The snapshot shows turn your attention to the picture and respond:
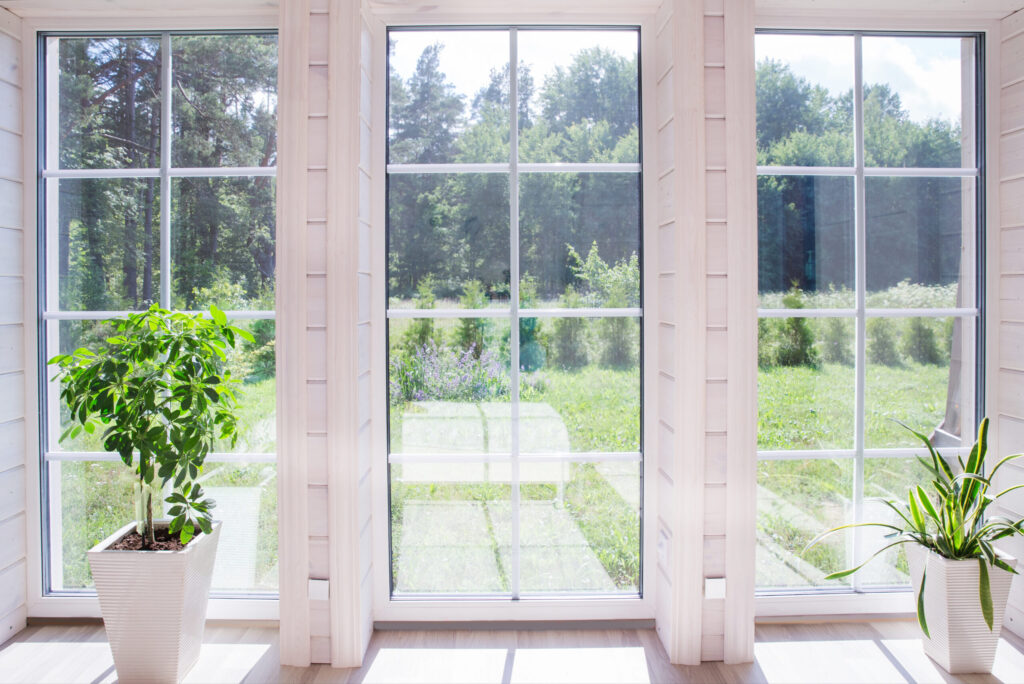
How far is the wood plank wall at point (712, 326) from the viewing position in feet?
5.82

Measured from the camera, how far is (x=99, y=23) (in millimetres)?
2002

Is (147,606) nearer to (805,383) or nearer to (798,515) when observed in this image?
(798,515)

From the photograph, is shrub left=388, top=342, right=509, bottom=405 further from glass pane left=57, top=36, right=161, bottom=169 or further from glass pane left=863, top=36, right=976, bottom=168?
glass pane left=863, top=36, right=976, bottom=168

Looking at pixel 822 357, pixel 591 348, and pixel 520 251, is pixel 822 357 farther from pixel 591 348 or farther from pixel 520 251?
pixel 520 251

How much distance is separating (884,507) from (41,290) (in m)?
3.03

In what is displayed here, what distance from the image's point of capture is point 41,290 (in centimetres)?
203

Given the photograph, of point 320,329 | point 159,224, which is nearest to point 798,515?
point 320,329

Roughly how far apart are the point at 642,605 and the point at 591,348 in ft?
2.96

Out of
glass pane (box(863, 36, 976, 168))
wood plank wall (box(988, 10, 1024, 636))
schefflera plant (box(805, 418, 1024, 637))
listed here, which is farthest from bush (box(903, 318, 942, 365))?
glass pane (box(863, 36, 976, 168))

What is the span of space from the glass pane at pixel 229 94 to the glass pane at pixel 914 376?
2.22 m

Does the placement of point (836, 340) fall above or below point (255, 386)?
above

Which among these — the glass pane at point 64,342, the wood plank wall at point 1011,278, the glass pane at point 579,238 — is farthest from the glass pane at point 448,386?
the wood plank wall at point 1011,278

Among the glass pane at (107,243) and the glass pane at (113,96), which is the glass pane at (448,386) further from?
the glass pane at (113,96)

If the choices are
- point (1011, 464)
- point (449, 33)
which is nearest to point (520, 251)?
point (449, 33)
